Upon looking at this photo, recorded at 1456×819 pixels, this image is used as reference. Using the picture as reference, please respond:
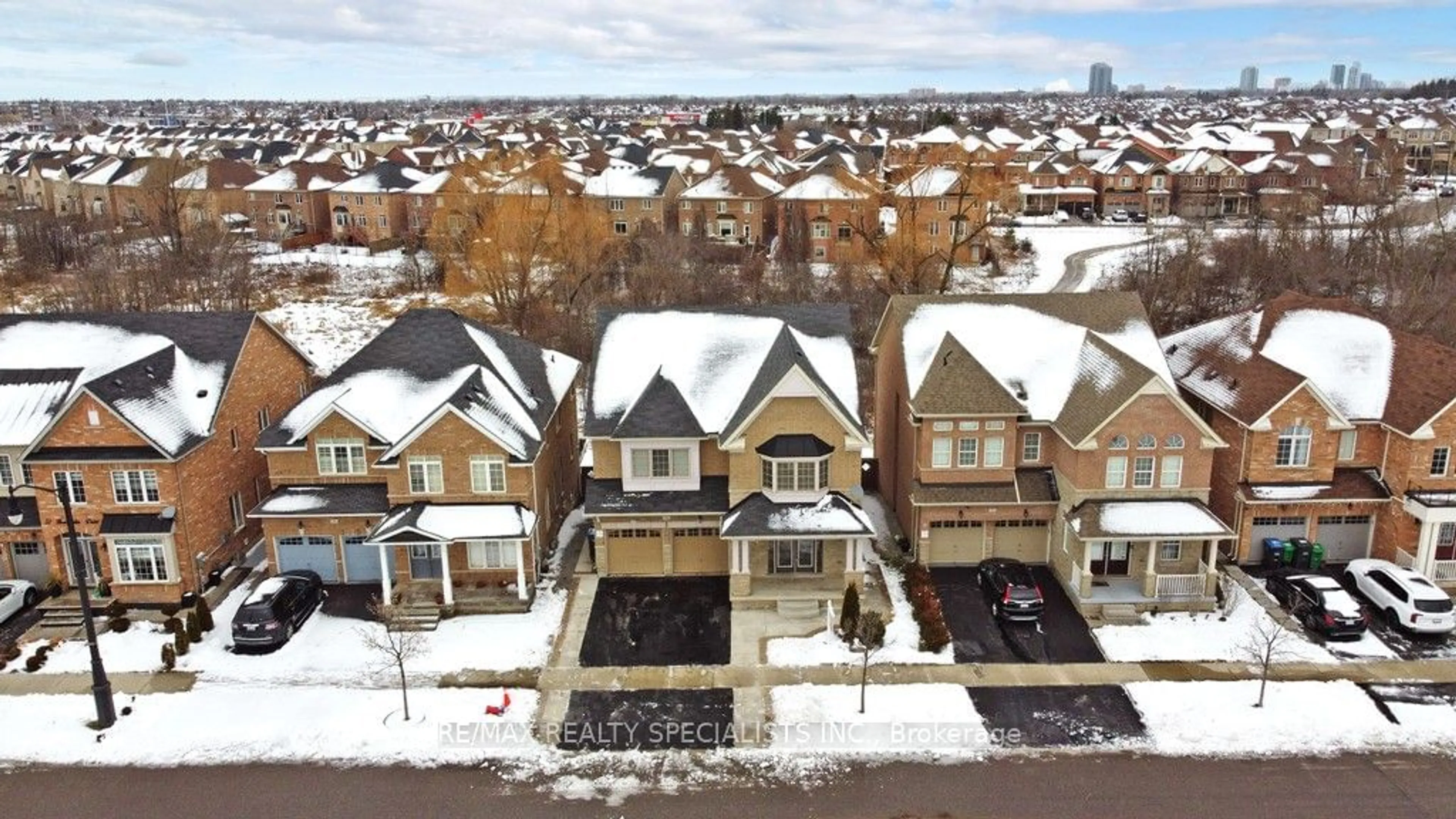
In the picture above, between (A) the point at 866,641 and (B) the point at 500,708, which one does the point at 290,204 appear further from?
(A) the point at 866,641

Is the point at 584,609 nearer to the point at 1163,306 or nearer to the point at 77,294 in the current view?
the point at 1163,306

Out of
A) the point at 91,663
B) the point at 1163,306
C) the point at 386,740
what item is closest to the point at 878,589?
the point at 386,740

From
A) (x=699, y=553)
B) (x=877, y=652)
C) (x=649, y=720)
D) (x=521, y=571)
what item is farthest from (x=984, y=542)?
(x=521, y=571)

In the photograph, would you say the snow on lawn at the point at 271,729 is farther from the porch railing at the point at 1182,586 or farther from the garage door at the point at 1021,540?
the porch railing at the point at 1182,586

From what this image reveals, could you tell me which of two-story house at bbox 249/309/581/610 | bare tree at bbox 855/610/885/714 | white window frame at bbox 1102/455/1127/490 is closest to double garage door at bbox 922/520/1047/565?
white window frame at bbox 1102/455/1127/490

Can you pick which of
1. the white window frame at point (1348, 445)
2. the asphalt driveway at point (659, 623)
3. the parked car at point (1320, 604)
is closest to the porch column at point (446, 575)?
the asphalt driveway at point (659, 623)
